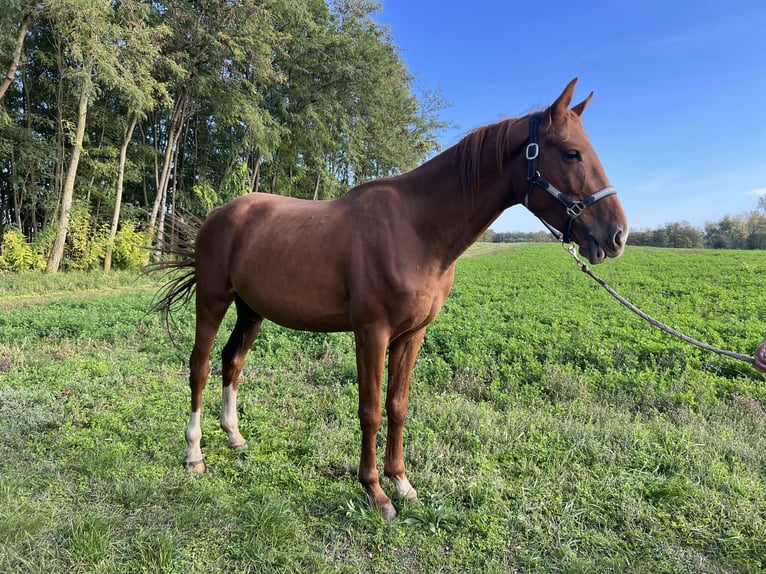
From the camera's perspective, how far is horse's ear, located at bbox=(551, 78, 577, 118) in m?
1.91

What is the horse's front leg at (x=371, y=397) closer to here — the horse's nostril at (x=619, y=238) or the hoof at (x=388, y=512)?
the hoof at (x=388, y=512)

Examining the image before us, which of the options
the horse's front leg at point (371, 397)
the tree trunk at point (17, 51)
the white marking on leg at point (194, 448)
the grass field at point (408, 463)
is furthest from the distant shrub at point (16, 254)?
the horse's front leg at point (371, 397)

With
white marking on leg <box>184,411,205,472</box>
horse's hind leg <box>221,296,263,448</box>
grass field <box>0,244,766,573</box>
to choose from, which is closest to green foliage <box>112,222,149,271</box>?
grass field <box>0,244,766,573</box>

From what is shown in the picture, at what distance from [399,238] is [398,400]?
1086mm

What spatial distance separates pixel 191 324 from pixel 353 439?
4895mm

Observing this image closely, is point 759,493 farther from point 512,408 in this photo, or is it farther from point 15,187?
point 15,187

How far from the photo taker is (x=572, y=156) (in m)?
1.93

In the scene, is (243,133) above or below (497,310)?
above

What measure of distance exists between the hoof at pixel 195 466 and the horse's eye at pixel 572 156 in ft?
10.3

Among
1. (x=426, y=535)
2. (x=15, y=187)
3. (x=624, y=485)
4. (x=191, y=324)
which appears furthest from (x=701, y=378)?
(x=15, y=187)

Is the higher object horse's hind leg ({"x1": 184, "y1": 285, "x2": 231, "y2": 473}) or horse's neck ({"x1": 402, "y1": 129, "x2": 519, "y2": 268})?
horse's neck ({"x1": 402, "y1": 129, "x2": 519, "y2": 268})

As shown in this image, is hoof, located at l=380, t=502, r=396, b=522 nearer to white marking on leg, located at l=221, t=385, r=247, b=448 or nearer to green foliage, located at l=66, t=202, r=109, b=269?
white marking on leg, located at l=221, t=385, r=247, b=448

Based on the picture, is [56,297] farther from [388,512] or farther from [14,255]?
[388,512]

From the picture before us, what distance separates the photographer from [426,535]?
2248 millimetres
